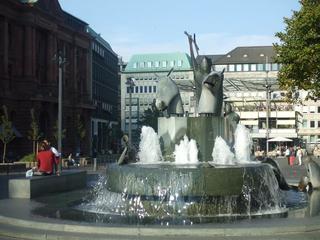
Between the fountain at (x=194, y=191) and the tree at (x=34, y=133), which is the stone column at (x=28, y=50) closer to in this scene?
the tree at (x=34, y=133)

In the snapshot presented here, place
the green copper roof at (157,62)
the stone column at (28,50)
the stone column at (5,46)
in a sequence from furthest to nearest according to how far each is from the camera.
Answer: the green copper roof at (157,62)
the stone column at (28,50)
the stone column at (5,46)

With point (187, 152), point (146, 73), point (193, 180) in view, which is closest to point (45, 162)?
point (187, 152)

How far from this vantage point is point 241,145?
19.1m

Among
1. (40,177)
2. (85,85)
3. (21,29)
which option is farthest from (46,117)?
(40,177)

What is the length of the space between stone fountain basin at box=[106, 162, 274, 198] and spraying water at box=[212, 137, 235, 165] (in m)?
2.16

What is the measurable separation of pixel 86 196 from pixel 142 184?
4.79 m

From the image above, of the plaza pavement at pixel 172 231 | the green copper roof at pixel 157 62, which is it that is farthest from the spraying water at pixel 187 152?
the green copper roof at pixel 157 62

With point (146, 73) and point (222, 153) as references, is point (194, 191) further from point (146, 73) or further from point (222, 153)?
point (146, 73)

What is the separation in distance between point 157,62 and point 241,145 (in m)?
140

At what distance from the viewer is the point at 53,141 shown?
7606cm

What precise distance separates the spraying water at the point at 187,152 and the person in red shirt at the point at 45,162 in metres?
4.42

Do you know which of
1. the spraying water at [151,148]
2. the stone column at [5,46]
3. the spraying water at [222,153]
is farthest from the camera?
the stone column at [5,46]

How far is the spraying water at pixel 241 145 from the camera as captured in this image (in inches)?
745

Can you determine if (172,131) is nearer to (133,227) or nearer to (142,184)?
(142,184)
